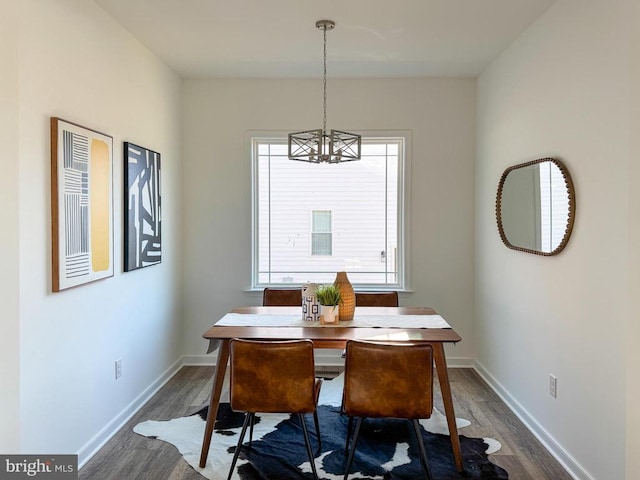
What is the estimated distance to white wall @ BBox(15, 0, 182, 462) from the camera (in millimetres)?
2191

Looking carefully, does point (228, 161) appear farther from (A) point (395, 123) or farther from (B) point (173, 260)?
(A) point (395, 123)

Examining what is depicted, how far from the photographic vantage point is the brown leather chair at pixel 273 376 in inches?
89.2

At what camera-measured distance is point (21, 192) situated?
213 cm

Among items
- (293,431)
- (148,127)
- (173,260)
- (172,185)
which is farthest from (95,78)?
(293,431)

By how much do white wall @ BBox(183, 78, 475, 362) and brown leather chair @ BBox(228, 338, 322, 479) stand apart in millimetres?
2155

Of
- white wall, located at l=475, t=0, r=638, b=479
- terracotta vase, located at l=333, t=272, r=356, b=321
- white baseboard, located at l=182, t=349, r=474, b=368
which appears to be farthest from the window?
terracotta vase, located at l=333, t=272, r=356, b=321

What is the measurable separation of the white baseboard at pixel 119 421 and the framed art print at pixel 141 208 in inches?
36.8

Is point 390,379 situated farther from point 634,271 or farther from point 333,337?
point 634,271

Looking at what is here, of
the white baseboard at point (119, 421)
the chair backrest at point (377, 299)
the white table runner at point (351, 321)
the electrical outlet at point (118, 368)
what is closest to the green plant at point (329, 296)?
the white table runner at point (351, 321)

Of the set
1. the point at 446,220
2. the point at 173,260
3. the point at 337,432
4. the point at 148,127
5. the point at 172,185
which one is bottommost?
the point at 337,432

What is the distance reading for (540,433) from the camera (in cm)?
293

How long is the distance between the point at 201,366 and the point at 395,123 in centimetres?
282

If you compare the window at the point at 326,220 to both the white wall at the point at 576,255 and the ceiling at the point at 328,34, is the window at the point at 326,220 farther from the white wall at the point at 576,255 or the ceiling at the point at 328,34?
the white wall at the point at 576,255

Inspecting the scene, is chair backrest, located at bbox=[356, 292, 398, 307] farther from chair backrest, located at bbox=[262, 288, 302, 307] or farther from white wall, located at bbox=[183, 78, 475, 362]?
white wall, located at bbox=[183, 78, 475, 362]
